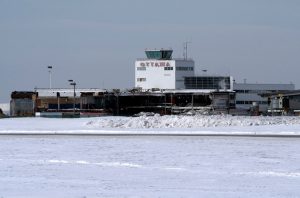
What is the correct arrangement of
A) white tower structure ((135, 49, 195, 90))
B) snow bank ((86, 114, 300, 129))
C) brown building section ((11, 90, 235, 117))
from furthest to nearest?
→ white tower structure ((135, 49, 195, 90)) → brown building section ((11, 90, 235, 117)) → snow bank ((86, 114, 300, 129))

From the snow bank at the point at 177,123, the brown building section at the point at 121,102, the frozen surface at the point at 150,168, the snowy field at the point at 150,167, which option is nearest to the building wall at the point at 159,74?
the brown building section at the point at 121,102

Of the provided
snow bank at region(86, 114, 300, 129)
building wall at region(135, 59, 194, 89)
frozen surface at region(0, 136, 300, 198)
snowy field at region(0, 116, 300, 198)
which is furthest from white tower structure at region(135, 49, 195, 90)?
frozen surface at region(0, 136, 300, 198)

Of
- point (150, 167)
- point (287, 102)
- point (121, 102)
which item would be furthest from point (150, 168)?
point (121, 102)

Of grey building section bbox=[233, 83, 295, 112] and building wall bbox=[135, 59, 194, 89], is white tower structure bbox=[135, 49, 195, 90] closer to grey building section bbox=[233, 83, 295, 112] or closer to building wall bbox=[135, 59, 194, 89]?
building wall bbox=[135, 59, 194, 89]

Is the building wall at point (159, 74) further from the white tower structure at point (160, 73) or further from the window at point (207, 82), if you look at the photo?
the window at point (207, 82)

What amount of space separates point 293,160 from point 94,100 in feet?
251

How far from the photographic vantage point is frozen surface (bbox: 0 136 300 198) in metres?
16.3

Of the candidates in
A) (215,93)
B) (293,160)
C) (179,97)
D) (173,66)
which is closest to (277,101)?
(215,93)

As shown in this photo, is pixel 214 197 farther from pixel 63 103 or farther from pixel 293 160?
pixel 63 103

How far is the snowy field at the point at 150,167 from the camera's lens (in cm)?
1631

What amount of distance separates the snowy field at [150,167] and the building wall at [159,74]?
80561 millimetres

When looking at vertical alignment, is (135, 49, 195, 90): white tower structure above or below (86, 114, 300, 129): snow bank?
above

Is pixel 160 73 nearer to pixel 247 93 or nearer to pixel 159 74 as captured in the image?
pixel 159 74

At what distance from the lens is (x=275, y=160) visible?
23500 mm
